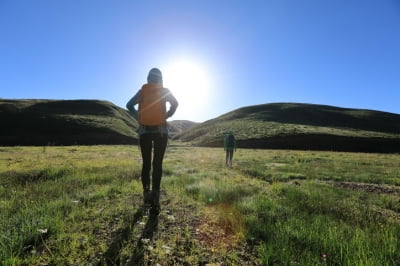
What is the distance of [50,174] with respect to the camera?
8.97 metres

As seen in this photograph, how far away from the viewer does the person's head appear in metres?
5.46

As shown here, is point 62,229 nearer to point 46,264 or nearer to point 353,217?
point 46,264

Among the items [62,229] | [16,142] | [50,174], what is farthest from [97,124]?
[62,229]

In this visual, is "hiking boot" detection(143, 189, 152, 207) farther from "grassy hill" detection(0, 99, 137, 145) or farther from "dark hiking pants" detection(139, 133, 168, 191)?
"grassy hill" detection(0, 99, 137, 145)

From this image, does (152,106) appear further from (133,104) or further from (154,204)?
(154,204)

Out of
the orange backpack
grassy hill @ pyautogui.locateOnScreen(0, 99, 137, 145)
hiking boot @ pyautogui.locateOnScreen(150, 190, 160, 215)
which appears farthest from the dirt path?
grassy hill @ pyautogui.locateOnScreen(0, 99, 137, 145)

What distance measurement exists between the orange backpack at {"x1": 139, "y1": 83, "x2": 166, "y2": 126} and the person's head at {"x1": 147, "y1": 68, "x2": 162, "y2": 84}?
124mm

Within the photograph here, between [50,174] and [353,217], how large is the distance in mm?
9544

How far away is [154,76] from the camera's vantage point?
18.0 feet

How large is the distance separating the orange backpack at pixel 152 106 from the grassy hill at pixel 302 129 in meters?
57.6

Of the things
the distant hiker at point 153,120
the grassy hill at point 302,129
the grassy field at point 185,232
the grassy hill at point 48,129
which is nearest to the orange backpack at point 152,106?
the distant hiker at point 153,120

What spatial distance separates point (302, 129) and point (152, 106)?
75276 mm

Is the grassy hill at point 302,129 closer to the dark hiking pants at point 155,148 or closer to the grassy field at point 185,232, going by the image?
the grassy field at point 185,232

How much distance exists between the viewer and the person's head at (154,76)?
5465 mm
